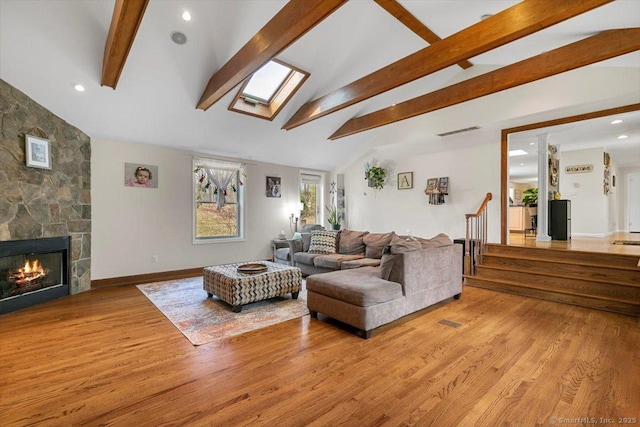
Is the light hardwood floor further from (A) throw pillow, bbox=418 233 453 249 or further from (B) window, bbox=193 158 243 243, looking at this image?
(B) window, bbox=193 158 243 243

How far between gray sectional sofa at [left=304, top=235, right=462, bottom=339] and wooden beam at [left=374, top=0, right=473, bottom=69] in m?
2.22

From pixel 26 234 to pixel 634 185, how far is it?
1432 cm

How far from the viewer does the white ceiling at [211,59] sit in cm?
307

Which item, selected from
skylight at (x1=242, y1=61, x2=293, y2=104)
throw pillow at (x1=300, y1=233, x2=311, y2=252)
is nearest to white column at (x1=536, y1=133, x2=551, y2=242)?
throw pillow at (x1=300, y1=233, x2=311, y2=252)

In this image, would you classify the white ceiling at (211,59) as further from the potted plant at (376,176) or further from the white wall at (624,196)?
the white wall at (624,196)

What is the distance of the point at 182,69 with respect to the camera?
3906mm

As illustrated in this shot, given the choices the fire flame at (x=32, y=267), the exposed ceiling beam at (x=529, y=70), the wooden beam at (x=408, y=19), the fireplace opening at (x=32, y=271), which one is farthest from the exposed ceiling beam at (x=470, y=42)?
the fire flame at (x=32, y=267)

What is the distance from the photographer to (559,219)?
627 cm

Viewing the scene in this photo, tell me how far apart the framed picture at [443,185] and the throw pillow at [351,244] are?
2088mm

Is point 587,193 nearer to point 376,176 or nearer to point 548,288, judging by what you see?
point 548,288

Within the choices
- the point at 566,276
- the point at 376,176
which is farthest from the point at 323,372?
the point at 376,176

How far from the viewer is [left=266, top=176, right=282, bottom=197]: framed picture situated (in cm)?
679

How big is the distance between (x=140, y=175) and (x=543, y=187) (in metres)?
7.64

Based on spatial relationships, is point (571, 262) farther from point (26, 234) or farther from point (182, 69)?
point (26, 234)
